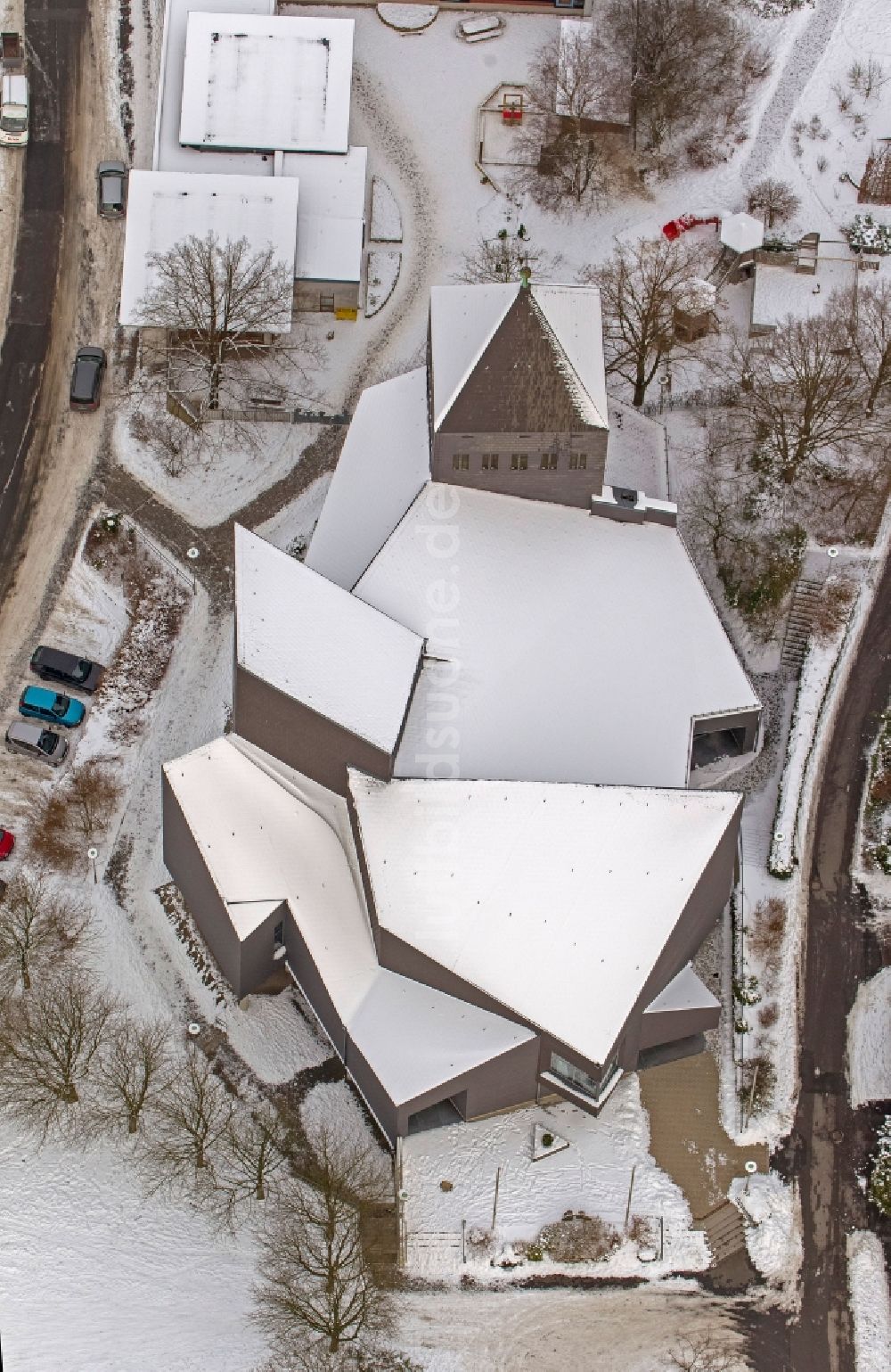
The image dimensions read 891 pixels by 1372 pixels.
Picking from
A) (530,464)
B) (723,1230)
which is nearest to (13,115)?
(530,464)

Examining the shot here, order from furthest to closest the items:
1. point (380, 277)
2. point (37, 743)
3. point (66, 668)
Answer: point (380, 277), point (66, 668), point (37, 743)

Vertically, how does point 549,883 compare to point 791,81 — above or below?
below

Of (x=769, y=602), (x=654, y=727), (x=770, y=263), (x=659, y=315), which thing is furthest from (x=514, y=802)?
(x=770, y=263)

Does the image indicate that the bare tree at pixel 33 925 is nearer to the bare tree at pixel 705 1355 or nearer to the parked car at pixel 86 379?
the parked car at pixel 86 379

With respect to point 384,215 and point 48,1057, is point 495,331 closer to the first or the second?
point 384,215

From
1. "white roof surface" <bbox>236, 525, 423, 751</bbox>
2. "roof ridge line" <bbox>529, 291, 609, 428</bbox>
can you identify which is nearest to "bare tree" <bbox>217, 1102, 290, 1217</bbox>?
"white roof surface" <bbox>236, 525, 423, 751</bbox>

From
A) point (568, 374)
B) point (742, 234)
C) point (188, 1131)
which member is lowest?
point (188, 1131)

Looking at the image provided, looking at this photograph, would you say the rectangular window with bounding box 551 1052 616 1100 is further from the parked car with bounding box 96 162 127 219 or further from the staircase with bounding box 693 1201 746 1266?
the parked car with bounding box 96 162 127 219
